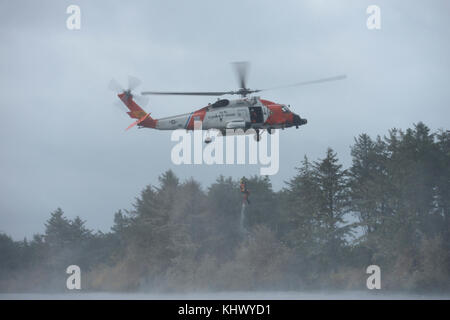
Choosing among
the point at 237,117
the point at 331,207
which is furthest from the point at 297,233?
the point at 237,117

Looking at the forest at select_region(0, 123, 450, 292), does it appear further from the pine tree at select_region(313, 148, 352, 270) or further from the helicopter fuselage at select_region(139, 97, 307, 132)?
the helicopter fuselage at select_region(139, 97, 307, 132)

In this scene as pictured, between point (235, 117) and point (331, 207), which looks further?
point (331, 207)

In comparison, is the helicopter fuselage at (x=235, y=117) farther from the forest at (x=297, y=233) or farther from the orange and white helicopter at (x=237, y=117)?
the forest at (x=297, y=233)

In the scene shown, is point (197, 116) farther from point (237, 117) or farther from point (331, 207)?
point (331, 207)

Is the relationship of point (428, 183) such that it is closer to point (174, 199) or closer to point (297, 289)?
point (297, 289)

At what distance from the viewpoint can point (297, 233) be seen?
67.3 m

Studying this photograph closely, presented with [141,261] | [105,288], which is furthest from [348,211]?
[105,288]

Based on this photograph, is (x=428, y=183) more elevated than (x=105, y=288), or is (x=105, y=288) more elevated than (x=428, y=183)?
(x=428, y=183)

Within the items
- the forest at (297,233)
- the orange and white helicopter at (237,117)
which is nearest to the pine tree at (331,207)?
the forest at (297,233)

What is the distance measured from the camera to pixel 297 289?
65188 millimetres

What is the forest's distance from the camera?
202 ft
